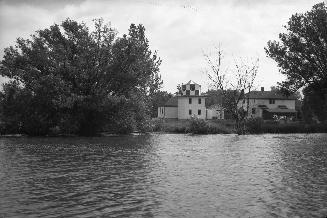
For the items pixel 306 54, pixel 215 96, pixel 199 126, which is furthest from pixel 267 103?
pixel 199 126

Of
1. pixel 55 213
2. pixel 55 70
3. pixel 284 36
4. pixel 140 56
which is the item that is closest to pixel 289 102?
pixel 284 36

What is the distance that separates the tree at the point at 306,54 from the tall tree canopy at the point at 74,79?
111 feet

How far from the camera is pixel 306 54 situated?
3150 inches

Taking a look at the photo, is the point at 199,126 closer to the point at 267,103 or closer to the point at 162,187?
the point at 162,187

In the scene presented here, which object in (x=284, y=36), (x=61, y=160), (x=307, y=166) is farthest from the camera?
(x=284, y=36)

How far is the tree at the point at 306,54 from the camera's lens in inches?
3056

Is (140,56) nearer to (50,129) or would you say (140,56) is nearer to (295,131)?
(50,129)

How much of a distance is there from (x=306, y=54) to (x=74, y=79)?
47.0 metres

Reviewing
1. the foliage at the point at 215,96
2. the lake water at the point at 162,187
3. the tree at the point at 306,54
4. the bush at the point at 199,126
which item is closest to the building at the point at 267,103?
the foliage at the point at 215,96

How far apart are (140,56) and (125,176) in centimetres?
4234

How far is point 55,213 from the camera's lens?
13.0 m

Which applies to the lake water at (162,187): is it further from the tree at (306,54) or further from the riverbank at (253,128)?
the tree at (306,54)

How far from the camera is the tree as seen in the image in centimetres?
7762

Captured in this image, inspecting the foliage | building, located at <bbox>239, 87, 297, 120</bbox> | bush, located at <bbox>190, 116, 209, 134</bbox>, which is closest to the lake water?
bush, located at <bbox>190, 116, 209, 134</bbox>
